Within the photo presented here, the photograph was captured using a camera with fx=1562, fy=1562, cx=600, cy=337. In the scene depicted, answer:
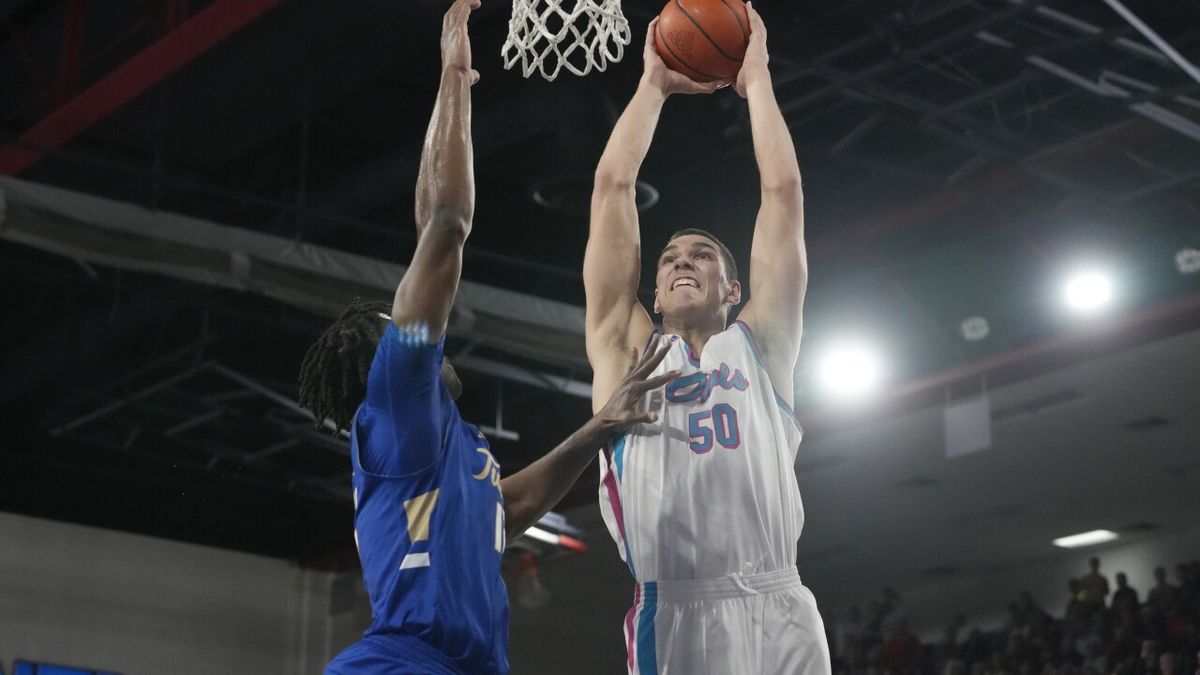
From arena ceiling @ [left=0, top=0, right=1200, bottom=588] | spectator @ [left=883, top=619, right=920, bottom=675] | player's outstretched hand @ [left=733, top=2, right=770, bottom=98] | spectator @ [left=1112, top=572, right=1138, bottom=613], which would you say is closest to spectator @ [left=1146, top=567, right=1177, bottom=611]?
spectator @ [left=1112, top=572, right=1138, bottom=613]

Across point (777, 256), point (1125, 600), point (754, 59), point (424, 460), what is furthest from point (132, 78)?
point (1125, 600)

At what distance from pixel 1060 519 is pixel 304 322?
864 centimetres

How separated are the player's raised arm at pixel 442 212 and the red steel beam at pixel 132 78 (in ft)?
18.7

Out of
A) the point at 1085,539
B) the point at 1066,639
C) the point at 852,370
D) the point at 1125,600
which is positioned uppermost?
the point at 852,370

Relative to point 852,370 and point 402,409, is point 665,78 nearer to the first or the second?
point 402,409

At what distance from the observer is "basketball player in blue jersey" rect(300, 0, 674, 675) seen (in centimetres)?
343

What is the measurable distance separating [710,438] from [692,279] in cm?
54

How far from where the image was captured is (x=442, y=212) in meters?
3.52

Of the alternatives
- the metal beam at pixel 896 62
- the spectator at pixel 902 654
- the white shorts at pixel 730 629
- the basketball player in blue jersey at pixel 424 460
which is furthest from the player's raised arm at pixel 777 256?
the spectator at pixel 902 654

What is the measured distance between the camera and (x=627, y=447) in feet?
15.1

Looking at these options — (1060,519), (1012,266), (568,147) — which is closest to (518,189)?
(568,147)

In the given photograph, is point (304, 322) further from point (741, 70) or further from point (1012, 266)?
point (741, 70)

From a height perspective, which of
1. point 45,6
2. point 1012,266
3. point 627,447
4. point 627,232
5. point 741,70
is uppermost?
point 45,6

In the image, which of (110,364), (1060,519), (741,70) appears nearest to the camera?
(741,70)
